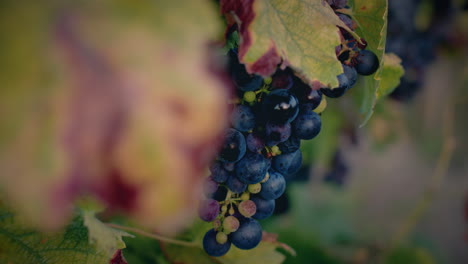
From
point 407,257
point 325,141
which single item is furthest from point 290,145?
point 407,257

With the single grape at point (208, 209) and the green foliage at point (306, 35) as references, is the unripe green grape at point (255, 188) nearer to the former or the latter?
the single grape at point (208, 209)

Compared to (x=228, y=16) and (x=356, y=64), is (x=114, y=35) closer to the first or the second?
(x=228, y=16)

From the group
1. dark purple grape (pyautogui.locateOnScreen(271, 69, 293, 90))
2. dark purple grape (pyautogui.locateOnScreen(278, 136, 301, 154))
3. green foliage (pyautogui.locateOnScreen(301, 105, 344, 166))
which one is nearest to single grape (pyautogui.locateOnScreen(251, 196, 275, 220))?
dark purple grape (pyautogui.locateOnScreen(278, 136, 301, 154))

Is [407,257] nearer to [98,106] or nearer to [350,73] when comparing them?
[350,73]

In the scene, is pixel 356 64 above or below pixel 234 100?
above

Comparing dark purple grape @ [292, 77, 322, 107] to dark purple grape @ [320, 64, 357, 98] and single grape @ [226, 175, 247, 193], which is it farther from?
single grape @ [226, 175, 247, 193]

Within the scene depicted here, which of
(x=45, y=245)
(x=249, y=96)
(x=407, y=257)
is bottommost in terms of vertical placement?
(x=407, y=257)

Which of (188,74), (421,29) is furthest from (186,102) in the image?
(421,29)
